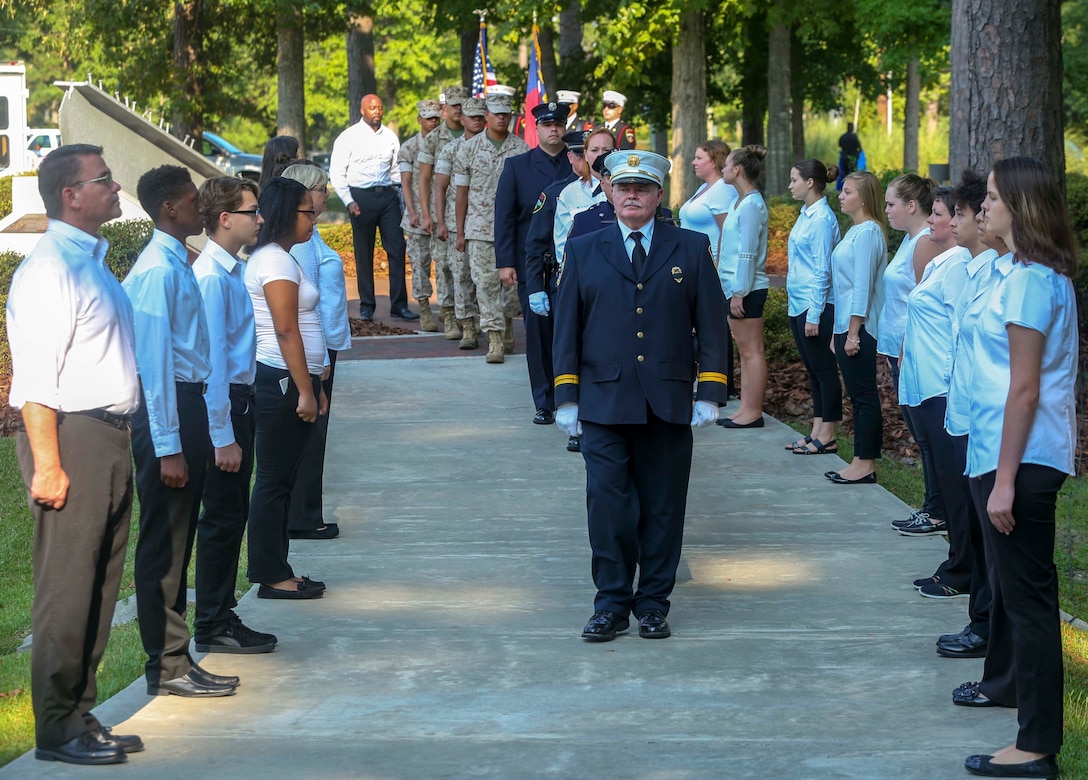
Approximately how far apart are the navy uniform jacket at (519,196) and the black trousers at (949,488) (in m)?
4.24

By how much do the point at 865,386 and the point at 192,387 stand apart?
4777mm

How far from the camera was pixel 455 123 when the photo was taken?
1315 centimetres

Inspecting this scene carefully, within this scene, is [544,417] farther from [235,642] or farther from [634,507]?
[235,642]

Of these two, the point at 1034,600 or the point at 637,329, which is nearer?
the point at 1034,600

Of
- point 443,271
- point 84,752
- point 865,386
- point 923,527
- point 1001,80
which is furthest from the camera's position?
point 443,271

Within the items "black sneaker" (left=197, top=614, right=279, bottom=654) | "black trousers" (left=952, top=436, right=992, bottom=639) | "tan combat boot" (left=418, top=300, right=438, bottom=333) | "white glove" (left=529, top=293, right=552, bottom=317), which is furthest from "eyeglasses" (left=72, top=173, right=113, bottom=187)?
"tan combat boot" (left=418, top=300, right=438, bottom=333)

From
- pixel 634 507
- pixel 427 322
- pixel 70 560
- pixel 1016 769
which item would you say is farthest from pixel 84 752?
pixel 427 322

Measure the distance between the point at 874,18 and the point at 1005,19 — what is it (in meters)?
15.0

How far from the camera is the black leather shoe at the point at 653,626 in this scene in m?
6.14

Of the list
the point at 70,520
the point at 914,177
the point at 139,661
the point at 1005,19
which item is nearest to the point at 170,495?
the point at 70,520

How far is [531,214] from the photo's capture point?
10523 mm

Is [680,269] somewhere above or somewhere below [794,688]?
above

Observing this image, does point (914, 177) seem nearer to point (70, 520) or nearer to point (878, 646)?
point (878, 646)

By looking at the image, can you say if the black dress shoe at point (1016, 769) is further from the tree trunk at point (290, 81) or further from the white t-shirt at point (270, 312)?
the tree trunk at point (290, 81)
